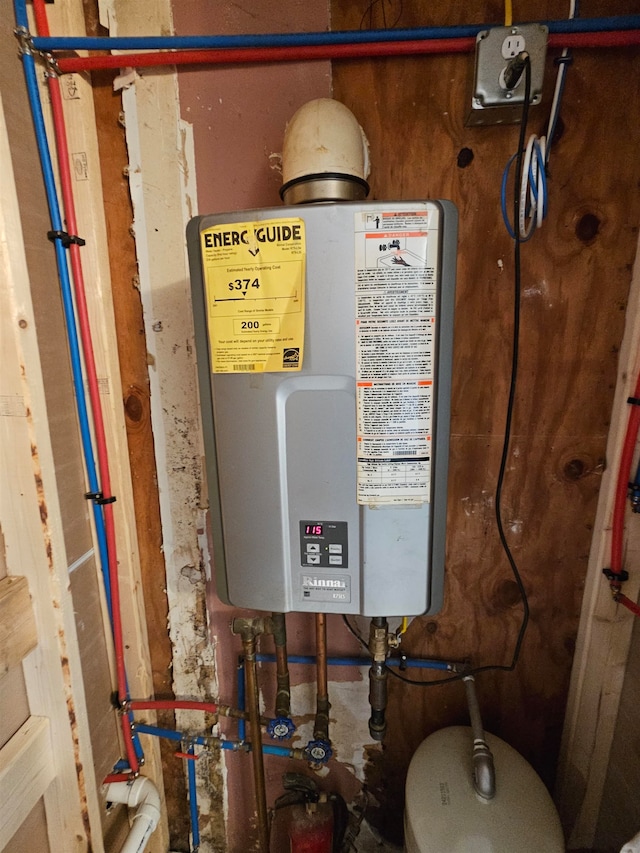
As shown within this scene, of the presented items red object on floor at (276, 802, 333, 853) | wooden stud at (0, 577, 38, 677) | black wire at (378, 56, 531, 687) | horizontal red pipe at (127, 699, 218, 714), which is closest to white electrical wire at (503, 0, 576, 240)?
black wire at (378, 56, 531, 687)

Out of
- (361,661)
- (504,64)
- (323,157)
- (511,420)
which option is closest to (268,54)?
(323,157)

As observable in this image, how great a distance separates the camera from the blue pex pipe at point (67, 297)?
697mm

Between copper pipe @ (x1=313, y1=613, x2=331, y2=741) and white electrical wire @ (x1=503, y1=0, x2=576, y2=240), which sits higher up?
white electrical wire @ (x1=503, y1=0, x2=576, y2=240)

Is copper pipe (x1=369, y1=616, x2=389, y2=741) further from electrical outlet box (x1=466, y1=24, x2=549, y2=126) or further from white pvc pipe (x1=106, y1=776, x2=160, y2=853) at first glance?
electrical outlet box (x1=466, y1=24, x2=549, y2=126)

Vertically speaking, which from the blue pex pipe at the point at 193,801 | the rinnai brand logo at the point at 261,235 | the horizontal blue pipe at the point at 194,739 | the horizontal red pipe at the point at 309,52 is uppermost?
the horizontal red pipe at the point at 309,52

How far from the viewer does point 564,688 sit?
923mm

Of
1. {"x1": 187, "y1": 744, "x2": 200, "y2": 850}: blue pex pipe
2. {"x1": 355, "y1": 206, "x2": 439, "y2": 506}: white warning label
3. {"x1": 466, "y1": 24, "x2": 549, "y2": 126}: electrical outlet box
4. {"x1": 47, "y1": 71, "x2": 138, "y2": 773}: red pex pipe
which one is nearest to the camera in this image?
{"x1": 355, "y1": 206, "x2": 439, "y2": 506}: white warning label

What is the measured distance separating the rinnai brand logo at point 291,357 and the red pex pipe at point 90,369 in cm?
47

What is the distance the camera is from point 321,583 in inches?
24.5

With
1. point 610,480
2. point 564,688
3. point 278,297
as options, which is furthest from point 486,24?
point 564,688

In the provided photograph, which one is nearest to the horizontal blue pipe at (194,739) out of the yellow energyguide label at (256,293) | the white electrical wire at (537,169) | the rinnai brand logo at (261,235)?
the yellow energyguide label at (256,293)

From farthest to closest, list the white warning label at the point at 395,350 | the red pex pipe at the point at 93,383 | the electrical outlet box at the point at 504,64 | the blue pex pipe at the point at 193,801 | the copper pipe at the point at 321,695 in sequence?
the blue pex pipe at the point at 193,801 < the copper pipe at the point at 321,695 < the red pex pipe at the point at 93,383 < the electrical outlet box at the point at 504,64 < the white warning label at the point at 395,350

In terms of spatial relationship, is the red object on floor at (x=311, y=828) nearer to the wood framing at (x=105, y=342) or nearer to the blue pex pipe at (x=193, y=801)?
the blue pex pipe at (x=193, y=801)

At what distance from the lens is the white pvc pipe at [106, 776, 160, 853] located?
89cm
